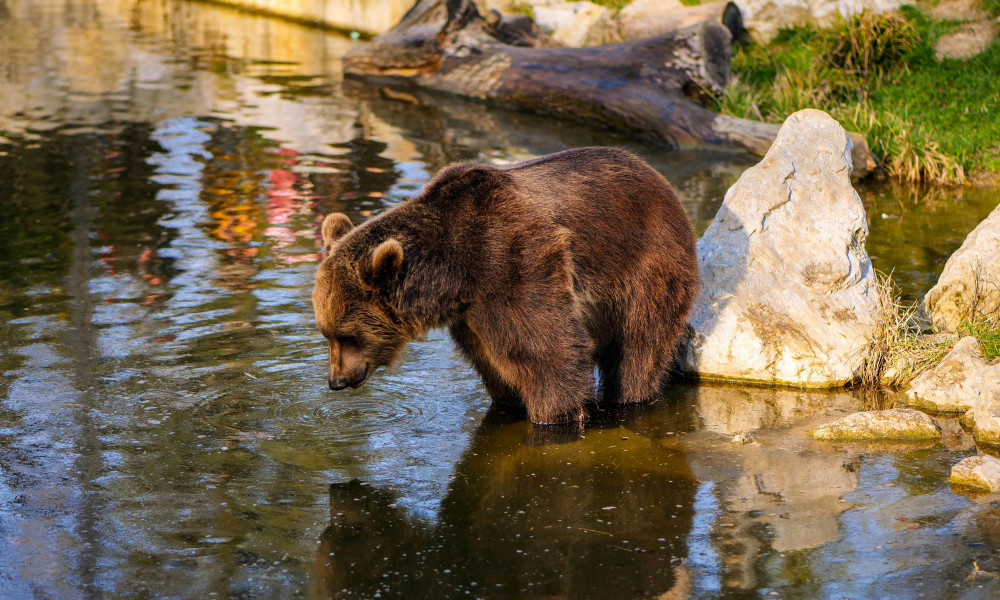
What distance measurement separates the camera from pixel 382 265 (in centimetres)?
593

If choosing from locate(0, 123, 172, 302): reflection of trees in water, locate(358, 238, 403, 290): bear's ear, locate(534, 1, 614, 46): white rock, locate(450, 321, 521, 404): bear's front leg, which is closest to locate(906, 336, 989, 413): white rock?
locate(450, 321, 521, 404): bear's front leg

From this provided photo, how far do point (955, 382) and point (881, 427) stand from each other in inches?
34.1

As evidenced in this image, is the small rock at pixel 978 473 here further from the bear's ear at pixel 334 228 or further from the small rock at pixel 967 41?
the small rock at pixel 967 41

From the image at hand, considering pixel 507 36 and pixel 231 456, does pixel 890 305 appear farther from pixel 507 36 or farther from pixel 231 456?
pixel 507 36

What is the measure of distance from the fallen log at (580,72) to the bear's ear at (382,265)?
934 cm

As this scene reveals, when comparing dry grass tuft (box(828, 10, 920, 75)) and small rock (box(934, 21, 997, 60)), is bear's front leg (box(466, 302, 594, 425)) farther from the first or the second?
small rock (box(934, 21, 997, 60))

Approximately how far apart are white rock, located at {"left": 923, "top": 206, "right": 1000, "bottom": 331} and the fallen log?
19.5 ft

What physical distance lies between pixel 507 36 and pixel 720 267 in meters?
13.7

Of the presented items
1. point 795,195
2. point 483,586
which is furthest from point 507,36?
point 483,586

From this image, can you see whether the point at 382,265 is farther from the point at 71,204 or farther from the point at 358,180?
the point at 358,180

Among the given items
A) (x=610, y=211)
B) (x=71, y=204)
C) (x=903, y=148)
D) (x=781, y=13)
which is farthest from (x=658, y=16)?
(x=610, y=211)

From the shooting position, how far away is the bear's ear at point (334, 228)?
6.52 m

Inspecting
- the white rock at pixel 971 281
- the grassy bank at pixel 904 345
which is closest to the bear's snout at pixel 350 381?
the grassy bank at pixel 904 345

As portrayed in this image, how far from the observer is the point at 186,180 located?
1364 centimetres
